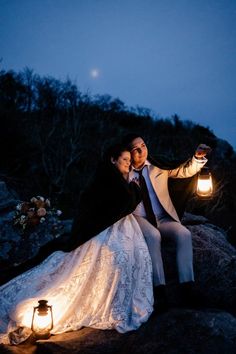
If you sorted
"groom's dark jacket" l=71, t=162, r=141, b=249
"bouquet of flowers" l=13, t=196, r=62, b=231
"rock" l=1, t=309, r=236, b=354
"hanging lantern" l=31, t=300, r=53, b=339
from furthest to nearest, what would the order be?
"bouquet of flowers" l=13, t=196, r=62, b=231, "groom's dark jacket" l=71, t=162, r=141, b=249, "hanging lantern" l=31, t=300, r=53, b=339, "rock" l=1, t=309, r=236, b=354

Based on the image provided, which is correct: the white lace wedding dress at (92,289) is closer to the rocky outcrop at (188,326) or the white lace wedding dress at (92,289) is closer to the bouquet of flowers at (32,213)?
the rocky outcrop at (188,326)

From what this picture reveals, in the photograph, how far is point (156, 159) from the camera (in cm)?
559

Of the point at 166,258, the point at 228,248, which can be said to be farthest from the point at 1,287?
the point at 228,248

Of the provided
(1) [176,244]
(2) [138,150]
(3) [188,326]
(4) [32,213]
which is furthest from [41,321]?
(4) [32,213]

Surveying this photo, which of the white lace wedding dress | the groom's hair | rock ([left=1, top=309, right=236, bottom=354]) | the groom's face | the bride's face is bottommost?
rock ([left=1, top=309, right=236, bottom=354])

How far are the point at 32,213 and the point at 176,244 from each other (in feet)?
11.8

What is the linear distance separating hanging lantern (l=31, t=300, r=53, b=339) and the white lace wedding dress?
0.21 meters

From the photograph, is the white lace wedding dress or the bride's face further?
the bride's face

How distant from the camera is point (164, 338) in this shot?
4004mm

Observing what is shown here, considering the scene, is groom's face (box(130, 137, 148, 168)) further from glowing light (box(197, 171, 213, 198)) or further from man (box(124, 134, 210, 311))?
glowing light (box(197, 171, 213, 198))

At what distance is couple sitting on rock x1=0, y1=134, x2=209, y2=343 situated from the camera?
14.9ft

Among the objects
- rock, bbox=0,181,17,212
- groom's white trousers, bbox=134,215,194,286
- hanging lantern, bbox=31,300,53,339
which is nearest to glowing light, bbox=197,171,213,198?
groom's white trousers, bbox=134,215,194,286

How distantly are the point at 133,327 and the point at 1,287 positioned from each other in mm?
1753

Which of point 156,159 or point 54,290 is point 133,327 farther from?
point 156,159
